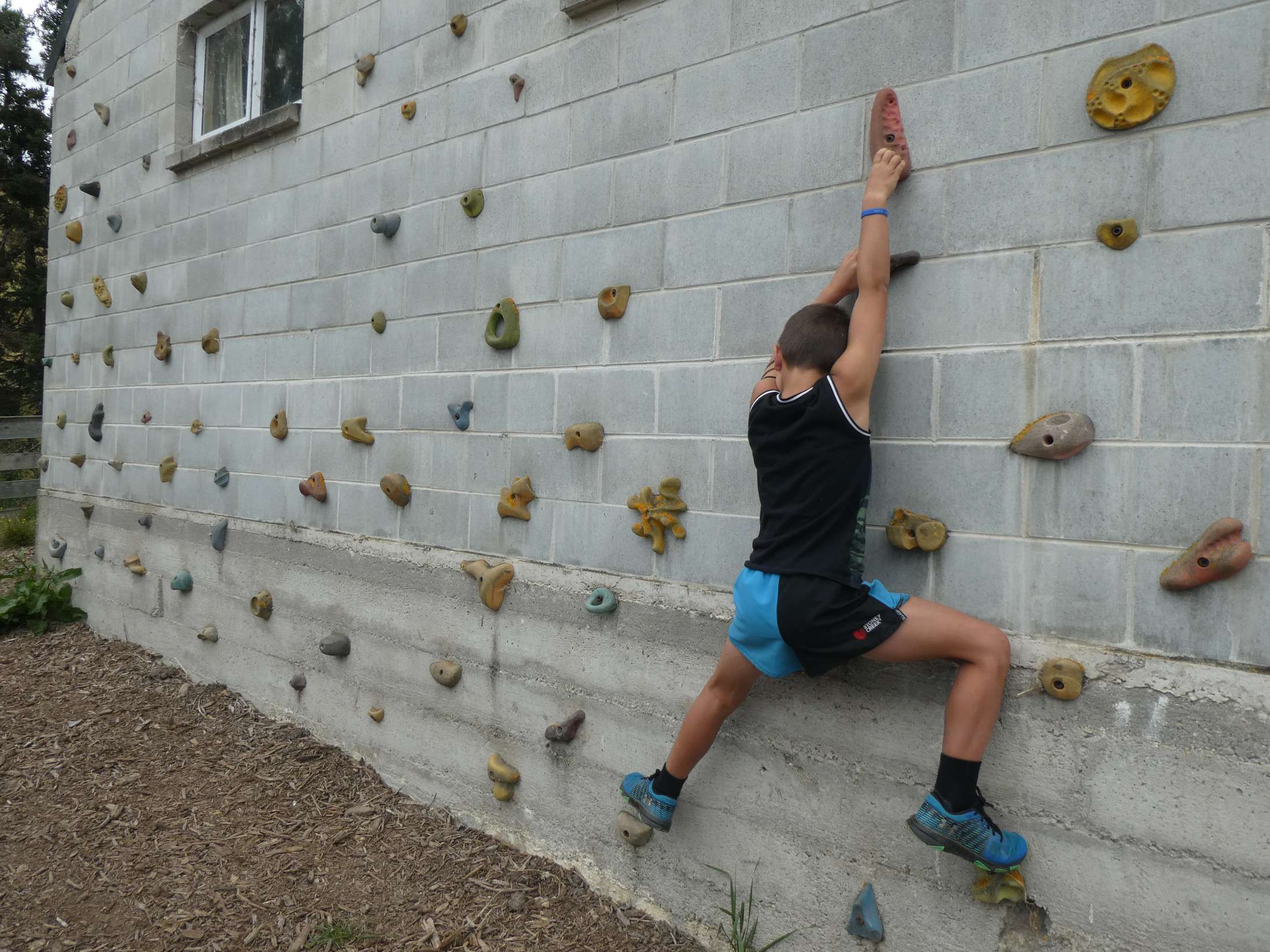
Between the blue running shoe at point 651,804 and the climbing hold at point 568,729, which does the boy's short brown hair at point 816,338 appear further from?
the climbing hold at point 568,729

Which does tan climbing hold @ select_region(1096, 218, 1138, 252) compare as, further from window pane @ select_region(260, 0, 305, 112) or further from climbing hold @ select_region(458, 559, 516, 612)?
window pane @ select_region(260, 0, 305, 112)

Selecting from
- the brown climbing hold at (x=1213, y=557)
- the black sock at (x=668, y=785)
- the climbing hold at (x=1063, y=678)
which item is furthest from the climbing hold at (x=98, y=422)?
the brown climbing hold at (x=1213, y=557)

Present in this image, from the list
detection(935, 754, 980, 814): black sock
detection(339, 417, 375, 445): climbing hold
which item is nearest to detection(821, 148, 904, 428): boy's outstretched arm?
detection(935, 754, 980, 814): black sock

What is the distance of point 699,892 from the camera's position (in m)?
3.13

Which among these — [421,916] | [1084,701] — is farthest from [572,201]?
[421,916]

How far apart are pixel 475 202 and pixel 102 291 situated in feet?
13.2

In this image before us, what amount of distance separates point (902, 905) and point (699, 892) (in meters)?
0.75

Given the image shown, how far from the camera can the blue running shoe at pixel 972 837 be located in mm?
2350

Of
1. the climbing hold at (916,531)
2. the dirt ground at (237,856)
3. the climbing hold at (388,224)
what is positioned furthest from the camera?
the climbing hold at (388,224)

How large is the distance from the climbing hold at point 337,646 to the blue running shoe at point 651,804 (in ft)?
6.35

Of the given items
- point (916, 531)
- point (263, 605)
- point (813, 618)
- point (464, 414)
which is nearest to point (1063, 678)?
point (916, 531)

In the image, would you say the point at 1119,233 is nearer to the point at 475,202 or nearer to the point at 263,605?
the point at 475,202

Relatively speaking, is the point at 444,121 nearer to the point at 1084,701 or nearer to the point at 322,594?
the point at 322,594

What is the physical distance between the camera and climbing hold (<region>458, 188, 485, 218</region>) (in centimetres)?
391
